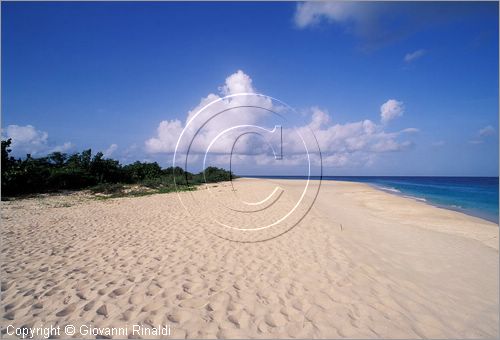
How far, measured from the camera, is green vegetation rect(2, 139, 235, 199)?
16.5 m

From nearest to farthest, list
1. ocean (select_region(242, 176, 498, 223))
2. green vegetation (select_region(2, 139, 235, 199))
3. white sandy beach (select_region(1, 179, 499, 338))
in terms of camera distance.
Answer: white sandy beach (select_region(1, 179, 499, 338)), green vegetation (select_region(2, 139, 235, 199)), ocean (select_region(242, 176, 498, 223))

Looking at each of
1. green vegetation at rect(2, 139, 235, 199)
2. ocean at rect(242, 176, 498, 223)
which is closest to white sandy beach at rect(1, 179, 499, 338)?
green vegetation at rect(2, 139, 235, 199)

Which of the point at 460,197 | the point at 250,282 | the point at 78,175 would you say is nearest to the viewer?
the point at 250,282

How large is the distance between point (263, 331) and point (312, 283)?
1690 millimetres

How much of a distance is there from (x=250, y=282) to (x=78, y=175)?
21239mm

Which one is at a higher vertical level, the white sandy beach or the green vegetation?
the green vegetation

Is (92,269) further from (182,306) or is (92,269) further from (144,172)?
(144,172)

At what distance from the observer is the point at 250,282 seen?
4.78 metres

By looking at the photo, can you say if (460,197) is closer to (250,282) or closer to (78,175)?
(250,282)

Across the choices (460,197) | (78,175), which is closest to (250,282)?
(78,175)

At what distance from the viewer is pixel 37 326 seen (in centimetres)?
346

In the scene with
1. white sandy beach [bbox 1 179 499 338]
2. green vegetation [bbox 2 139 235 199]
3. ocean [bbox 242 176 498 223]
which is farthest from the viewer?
ocean [bbox 242 176 498 223]

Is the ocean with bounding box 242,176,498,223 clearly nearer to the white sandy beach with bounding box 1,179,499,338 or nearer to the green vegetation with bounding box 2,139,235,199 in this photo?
the white sandy beach with bounding box 1,179,499,338

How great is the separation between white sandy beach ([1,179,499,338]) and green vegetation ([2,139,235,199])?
19.7ft
